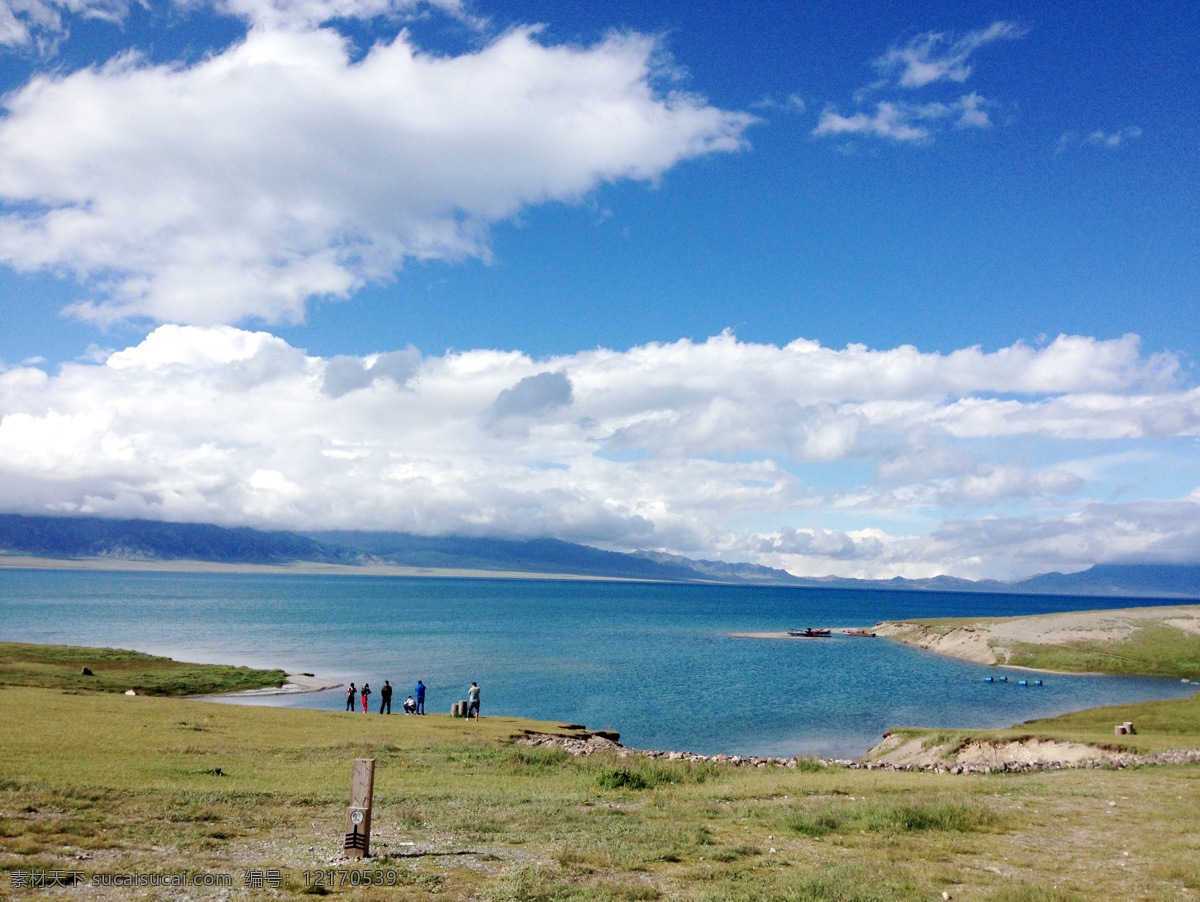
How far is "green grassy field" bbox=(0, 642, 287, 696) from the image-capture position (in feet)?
194

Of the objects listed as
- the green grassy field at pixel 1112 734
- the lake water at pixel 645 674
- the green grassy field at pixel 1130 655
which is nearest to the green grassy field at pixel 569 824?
the green grassy field at pixel 1112 734

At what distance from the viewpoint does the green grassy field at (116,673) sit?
2323 inches

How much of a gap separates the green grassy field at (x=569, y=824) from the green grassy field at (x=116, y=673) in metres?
30.6

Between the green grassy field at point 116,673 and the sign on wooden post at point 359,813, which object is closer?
the sign on wooden post at point 359,813

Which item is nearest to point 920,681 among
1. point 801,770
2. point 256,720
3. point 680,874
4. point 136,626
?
point 801,770

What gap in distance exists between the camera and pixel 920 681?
299ft

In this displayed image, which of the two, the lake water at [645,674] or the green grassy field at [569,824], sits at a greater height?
the green grassy field at [569,824]

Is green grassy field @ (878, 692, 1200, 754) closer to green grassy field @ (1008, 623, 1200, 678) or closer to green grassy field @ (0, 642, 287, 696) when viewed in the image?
green grassy field @ (1008, 623, 1200, 678)

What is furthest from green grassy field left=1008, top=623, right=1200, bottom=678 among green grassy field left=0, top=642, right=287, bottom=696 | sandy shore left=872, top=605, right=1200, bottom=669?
green grassy field left=0, top=642, right=287, bottom=696

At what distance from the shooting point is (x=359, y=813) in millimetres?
14797

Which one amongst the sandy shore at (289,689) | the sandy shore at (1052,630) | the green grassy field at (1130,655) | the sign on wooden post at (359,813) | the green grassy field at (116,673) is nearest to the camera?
the sign on wooden post at (359,813)

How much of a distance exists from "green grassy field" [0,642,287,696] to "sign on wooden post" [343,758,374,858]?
54504 millimetres

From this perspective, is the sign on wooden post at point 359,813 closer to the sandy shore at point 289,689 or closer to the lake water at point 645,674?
the lake water at point 645,674

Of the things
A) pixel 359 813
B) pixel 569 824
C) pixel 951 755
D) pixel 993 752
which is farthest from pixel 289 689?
pixel 359 813
